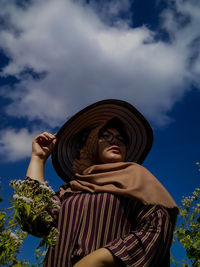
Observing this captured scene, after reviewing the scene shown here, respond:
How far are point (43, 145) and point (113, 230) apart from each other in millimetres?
1271

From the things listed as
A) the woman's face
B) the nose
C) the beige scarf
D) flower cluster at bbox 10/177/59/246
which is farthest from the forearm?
flower cluster at bbox 10/177/59/246

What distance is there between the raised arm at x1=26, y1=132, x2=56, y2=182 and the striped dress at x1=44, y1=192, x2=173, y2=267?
446 mm

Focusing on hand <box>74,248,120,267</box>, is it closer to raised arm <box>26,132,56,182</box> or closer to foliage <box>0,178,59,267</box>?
foliage <box>0,178,59,267</box>

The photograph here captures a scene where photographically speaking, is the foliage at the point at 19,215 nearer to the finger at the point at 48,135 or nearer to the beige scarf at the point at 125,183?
the beige scarf at the point at 125,183

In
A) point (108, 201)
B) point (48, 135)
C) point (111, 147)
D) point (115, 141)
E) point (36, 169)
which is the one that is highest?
point (48, 135)

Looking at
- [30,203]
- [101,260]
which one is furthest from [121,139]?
[30,203]

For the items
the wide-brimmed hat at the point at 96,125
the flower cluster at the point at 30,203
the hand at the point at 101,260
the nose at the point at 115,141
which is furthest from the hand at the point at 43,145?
the hand at the point at 101,260

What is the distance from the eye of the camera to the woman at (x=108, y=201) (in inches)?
82.4

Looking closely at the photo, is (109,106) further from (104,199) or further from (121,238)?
(121,238)

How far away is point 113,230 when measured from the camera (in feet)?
7.62

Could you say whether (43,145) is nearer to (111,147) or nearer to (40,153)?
(40,153)

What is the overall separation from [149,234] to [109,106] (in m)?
1.58

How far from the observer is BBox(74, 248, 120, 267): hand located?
200 cm

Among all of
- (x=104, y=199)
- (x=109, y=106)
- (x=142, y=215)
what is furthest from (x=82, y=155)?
(x=142, y=215)
